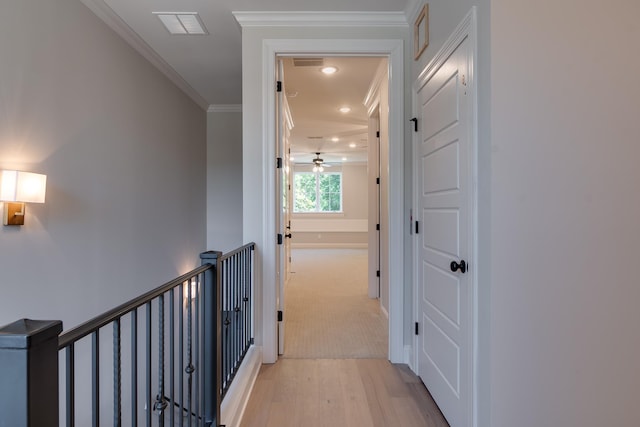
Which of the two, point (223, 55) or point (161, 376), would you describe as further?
point (223, 55)

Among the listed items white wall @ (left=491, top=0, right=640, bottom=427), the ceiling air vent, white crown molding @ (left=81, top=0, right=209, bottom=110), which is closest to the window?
white crown molding @ (left=81, top=0, right=209, bottom=110)

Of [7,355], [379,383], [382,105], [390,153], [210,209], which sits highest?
[382,105]

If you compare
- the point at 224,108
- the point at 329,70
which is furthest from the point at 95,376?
the point at 224,108

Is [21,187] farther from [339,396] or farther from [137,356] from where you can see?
[339,396]

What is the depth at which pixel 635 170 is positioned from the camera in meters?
1.32

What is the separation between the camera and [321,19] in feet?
8.00

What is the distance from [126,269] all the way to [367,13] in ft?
9.45

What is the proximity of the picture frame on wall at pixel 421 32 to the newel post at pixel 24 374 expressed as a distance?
2295mm

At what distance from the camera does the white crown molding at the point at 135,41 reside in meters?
2.38

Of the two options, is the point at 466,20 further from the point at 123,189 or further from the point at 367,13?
the point at 123,189

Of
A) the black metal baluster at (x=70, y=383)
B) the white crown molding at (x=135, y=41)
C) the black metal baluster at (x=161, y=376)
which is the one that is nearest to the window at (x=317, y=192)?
the white crown molding at (x=135, y=41)

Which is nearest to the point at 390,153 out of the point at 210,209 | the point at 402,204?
the point at 402,204

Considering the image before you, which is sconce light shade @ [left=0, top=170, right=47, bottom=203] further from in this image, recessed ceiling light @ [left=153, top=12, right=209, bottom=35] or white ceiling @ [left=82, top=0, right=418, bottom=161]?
recessed ceiling light @ [left=153, top=12, right=209, bottom=35]

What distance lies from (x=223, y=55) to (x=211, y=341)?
106 inches
